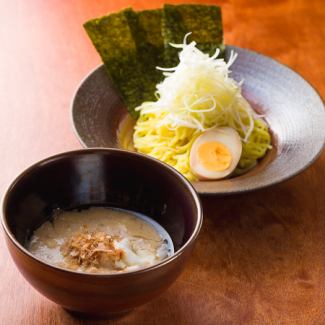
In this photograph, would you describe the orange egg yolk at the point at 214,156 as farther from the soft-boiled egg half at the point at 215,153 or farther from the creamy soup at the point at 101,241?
the creamy soup at the point at 101,241

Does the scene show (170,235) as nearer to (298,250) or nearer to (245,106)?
(298,250)

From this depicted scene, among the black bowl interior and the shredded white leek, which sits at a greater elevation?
the black bowl interior

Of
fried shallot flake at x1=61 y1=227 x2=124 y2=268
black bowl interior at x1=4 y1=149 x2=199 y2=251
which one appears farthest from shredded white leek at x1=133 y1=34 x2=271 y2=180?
fried shallot flake at x1=61 y1=227 x2=124 y2=268

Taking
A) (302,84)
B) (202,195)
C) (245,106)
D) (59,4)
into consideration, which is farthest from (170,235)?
(59,4)

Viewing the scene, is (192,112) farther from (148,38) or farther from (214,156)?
(148,38)

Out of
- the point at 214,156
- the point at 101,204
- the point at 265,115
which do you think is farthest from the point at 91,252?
the point at 265,115

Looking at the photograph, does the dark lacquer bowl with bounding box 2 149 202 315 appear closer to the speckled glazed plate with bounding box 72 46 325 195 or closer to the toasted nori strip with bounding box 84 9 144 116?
the speckled glazed plate with bounding box 72 46 325 195
